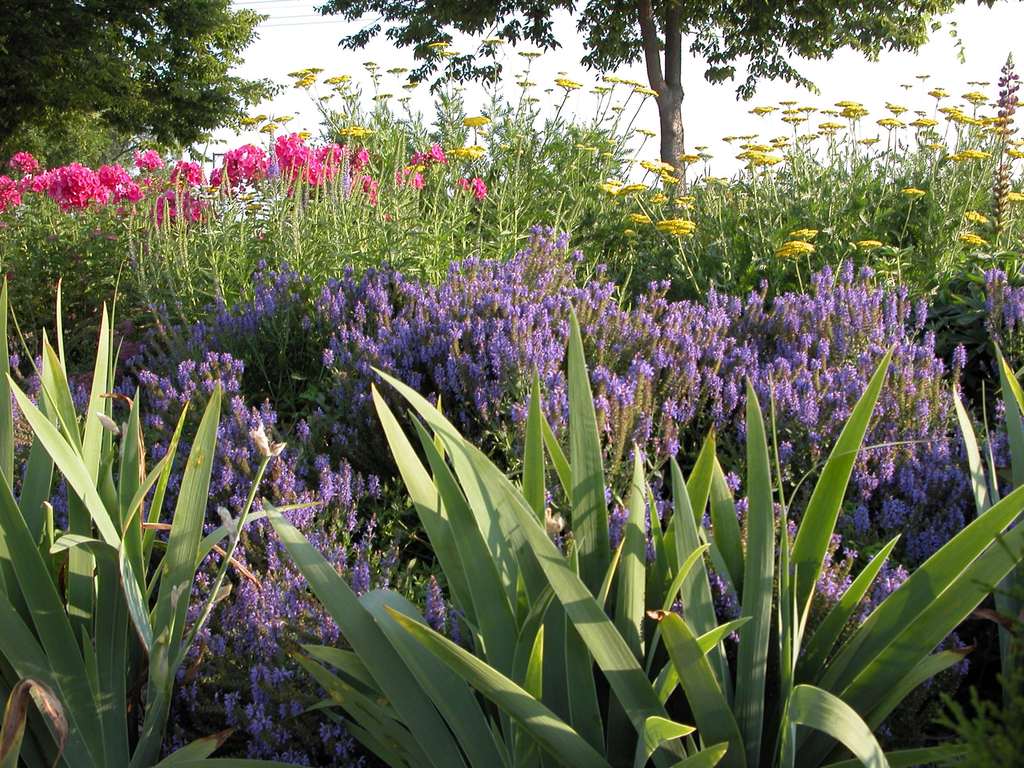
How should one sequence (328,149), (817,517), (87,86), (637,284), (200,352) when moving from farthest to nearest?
(87,86) → (328,149) → (637,284) → (200,352) → (817,517)

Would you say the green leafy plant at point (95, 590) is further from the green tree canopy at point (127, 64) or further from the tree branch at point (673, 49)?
the green tree canopy at point (127, 64)

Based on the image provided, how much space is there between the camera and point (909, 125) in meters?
7.61

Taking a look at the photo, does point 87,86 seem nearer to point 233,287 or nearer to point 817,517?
point 233,287

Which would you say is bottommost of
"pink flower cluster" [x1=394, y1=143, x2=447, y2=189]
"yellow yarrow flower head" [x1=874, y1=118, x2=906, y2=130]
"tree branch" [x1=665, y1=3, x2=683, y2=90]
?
"pink flower cluster" [x1=394, y1=143, x2=447, y2=189]

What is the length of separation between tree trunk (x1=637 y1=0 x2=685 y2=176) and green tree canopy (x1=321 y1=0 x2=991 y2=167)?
0.02m

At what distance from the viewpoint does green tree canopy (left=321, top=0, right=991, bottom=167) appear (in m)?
15.8

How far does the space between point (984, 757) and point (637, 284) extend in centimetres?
548

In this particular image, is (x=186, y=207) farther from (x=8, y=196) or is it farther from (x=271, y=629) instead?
(x=271, y=629)

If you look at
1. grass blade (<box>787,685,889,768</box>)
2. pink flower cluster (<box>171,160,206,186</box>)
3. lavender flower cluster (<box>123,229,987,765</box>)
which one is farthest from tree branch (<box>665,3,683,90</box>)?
grass blade (<box>787,685,889,768</box>)

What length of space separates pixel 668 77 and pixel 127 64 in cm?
1583

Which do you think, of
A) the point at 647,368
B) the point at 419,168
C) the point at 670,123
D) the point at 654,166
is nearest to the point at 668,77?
the point at 670,123

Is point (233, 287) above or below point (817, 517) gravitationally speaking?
below

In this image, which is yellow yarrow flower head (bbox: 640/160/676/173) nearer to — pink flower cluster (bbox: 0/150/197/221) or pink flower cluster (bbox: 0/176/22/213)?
pink flower cluster (bbox: 0/150/197/221)

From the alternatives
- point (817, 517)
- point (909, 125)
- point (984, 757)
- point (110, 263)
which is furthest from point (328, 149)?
point (984, 757)
